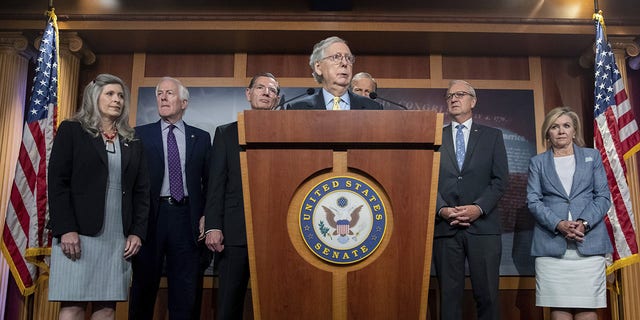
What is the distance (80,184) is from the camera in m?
2.77

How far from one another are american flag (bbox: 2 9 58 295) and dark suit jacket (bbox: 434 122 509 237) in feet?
7.79

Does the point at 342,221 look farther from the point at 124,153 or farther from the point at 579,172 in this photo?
the point at 579,172

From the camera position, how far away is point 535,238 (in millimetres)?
3590

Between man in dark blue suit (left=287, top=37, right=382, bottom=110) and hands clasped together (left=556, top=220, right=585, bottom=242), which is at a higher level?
man in dark blue suit (left=287, top=37, right=382, bottom=110)

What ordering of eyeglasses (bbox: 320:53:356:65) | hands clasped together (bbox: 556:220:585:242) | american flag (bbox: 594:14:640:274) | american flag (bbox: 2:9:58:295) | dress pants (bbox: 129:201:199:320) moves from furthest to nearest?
american flag (bbox: 594:14:640:274) → american flag (bbox: 2:9:58:295) → hands clasped together (bbox: 556:220:585:242) → dress pants (bbox: 129:201:199:320) → eyeglasses (bbox: 320:53:356:65)

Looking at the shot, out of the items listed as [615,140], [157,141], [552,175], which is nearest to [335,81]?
[157,141]

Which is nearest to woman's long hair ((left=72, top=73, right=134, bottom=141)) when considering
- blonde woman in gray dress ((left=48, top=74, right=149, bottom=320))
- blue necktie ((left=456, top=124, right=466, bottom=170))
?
blonde woman in gray dress ((left=48, top=74, right=149, bottom=320))

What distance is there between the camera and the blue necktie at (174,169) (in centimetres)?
332

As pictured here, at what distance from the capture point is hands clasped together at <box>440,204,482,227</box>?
326cm

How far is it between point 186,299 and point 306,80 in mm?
2231

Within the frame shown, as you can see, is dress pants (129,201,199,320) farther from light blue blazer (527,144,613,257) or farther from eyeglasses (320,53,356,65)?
light blue blazer (527,144,613,257)

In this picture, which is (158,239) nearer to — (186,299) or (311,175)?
(186,299)

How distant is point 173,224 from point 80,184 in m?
0.62

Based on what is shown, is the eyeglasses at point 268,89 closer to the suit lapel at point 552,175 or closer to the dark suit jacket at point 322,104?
the dark suit jacket at point 322,104
